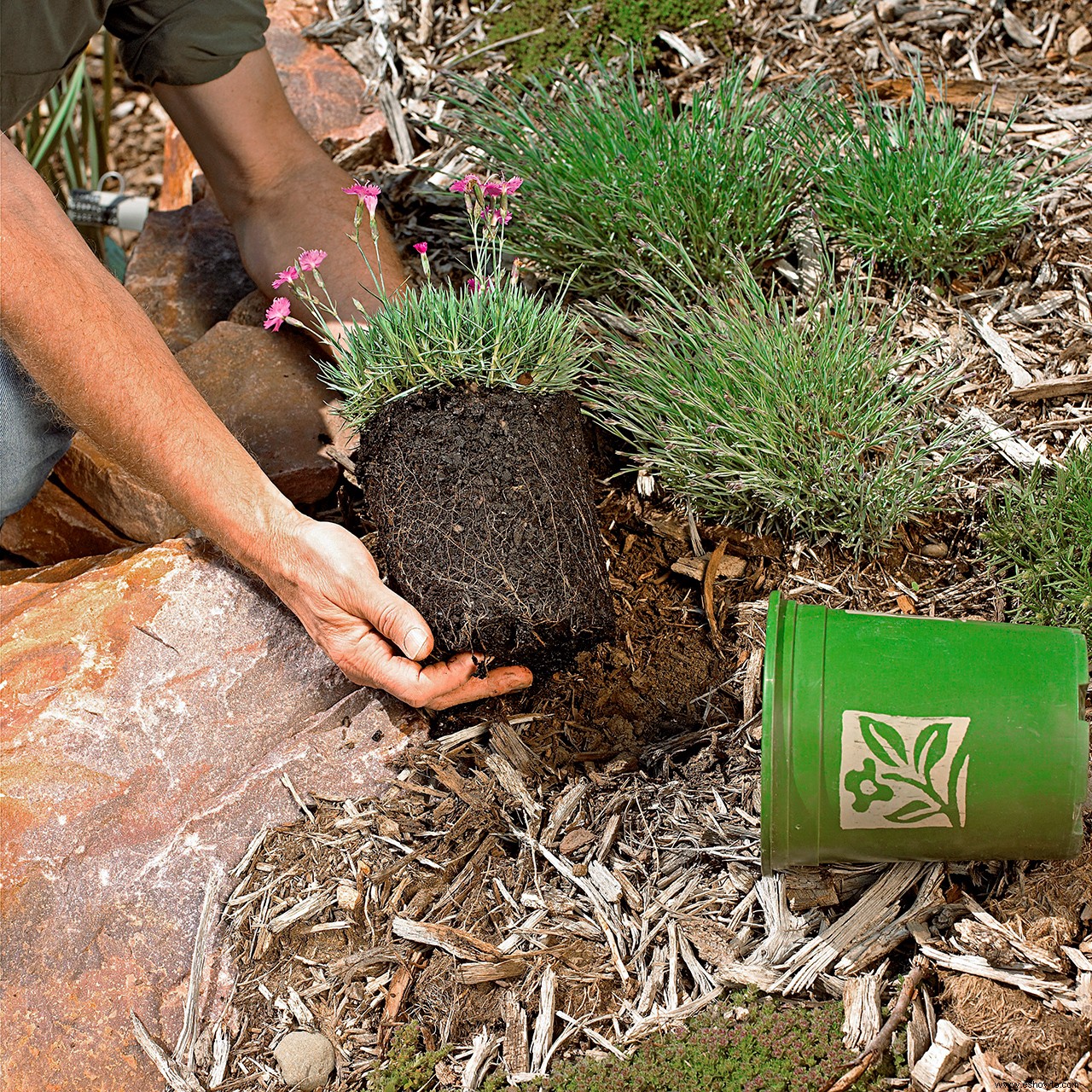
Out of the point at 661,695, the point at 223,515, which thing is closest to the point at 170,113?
the point at 223,515

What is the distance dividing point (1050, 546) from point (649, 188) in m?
1.29

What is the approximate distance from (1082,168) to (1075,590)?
1425 millimetres

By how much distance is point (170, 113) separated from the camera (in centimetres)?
292

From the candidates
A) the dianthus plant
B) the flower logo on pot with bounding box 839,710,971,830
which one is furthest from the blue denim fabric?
the flower logo on pot with bounding box 839,710,971,830

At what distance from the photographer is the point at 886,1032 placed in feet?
5.53

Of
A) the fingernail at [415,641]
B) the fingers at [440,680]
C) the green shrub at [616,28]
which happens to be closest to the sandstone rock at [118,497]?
the fingers at [440,680]

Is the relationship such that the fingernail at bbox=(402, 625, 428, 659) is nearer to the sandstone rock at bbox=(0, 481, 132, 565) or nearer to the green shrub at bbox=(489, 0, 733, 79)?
the sandstone rock at bbox=(0, 481, 132, 565)

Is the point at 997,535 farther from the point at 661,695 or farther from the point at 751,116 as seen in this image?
the point at 751,116

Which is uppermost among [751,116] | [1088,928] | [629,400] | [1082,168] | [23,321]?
[23,321]

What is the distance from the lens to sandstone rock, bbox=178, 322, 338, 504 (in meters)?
2.63

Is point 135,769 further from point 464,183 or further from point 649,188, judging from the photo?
point 649,188

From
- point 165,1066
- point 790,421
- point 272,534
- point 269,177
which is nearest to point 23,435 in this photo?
point 272,534

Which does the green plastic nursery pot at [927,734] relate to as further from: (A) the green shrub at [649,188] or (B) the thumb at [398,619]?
(A) the green shrub at [649,188]

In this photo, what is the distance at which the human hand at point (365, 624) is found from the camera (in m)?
2.04
